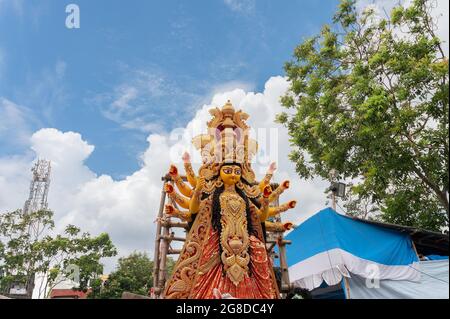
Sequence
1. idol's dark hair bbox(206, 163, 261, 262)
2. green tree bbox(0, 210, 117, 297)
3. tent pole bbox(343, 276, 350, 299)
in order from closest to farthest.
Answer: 1. idol's dark hair bbox(206, 163, 261, 262)
2. tent pole bbox(343, 276, 350, 299)
3. green tree bbox(0, 210, 117, 297)

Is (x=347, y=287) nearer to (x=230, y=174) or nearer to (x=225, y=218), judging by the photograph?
(x=225, y=218)

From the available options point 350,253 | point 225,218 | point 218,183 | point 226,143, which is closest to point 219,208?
point 225,218

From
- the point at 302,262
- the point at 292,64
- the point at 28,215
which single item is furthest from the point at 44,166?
the point at 302,262

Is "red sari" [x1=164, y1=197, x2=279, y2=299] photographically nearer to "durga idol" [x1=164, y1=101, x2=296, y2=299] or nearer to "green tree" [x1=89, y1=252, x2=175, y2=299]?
"durga idol" [x1=164, y1=101, x2=296, y2=299]

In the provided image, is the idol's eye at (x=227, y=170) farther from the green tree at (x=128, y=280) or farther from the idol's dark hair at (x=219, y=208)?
A: the green tree at (x=128, y=280)

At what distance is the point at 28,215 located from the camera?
15.2 meters

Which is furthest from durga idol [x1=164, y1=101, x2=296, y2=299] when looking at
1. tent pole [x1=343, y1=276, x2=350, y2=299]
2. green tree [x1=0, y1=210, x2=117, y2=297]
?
green tree [x1=0, y1=210, x2=117, y2=297]

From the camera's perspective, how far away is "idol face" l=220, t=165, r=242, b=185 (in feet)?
17.6

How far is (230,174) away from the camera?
5.38 meters

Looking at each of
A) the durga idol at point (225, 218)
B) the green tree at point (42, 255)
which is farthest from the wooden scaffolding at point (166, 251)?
the green tree at point (42, 255)

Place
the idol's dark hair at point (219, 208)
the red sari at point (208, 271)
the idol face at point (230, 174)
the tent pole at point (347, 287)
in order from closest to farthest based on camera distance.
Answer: the red sari at point (208, 271) < the idol's dark hair at point (219, 208) < the idol face at point (230, 174) < the tent pole at point (347, 287)

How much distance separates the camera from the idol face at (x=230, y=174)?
5363 mm
